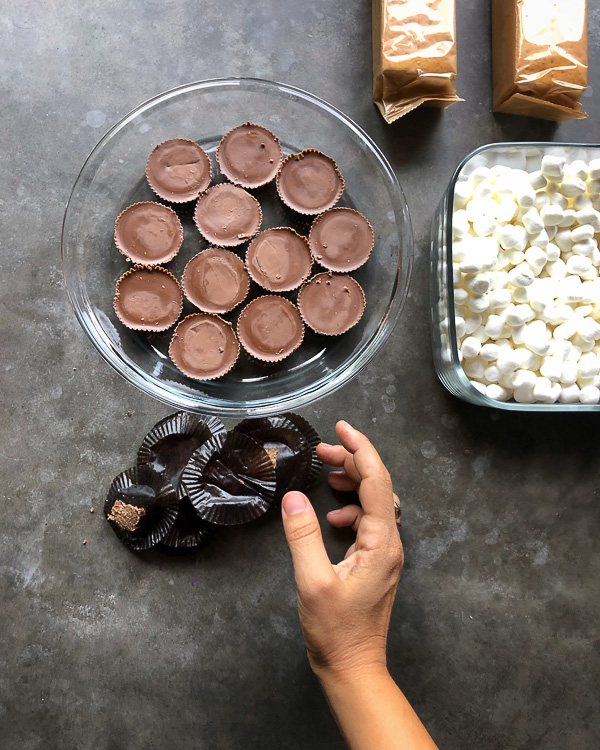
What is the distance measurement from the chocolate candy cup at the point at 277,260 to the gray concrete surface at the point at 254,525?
0.44 m

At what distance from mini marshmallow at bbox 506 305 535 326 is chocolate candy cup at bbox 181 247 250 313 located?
3.11 ft

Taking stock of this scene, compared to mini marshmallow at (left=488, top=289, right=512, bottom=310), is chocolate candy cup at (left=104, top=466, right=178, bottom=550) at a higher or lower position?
lower

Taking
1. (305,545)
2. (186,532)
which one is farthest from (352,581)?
(186,532)

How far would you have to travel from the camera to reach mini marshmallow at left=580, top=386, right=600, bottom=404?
2021mm

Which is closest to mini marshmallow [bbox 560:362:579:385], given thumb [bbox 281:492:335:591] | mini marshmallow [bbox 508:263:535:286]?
mini marshmallow [bbox 508:263:535:286]

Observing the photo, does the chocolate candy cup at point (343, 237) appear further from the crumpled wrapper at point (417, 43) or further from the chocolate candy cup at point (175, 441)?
the chocolate candy cup at point (175, 441)

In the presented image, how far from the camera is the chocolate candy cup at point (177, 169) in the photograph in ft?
6.91

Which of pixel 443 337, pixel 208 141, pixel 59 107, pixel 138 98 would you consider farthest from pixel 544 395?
pixel 59 107

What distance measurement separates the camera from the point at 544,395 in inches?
78.8

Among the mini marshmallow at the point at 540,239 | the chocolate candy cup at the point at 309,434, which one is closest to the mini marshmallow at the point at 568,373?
the mini marshmallow at the point at 540,239

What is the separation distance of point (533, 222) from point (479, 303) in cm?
33

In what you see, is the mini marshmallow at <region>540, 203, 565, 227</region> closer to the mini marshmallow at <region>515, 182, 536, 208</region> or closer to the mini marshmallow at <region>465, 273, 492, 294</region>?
the mini marshmallow at <region>515, 182, 536, 208</region>

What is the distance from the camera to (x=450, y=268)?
6.36 feet

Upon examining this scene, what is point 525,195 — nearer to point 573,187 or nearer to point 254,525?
point 573,187
